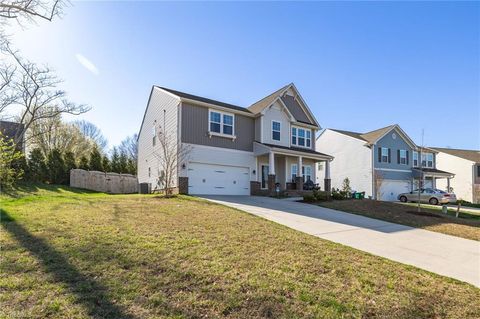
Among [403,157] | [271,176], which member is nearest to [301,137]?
[271,176]

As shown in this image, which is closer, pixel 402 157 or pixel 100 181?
pixel 100 181

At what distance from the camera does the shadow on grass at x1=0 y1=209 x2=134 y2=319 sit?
3.15 metres

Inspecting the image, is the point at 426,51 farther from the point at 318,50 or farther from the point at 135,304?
the point at 135,304

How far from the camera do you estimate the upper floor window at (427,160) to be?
3313 cm

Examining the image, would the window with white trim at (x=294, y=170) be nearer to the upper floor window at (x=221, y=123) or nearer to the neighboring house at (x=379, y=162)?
the upper floor window at (x=221, y=123)

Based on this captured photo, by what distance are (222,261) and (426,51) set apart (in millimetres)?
13567

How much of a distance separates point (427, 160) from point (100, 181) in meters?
35.5

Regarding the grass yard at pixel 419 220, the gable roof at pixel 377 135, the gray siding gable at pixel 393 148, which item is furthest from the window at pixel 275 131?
the gray siding gable at pixel 393 148

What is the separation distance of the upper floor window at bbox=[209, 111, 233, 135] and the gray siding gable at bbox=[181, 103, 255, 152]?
0.40 meters

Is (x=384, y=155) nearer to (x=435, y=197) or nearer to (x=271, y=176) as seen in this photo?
(x=435, y=197)

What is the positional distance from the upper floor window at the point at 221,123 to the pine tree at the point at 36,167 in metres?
15.5

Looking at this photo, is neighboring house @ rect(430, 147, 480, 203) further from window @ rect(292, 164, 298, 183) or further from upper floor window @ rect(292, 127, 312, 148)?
window @ rect(292, 164, 298, 183)

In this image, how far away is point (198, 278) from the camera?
13.3 feet

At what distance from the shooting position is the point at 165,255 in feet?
15.8
